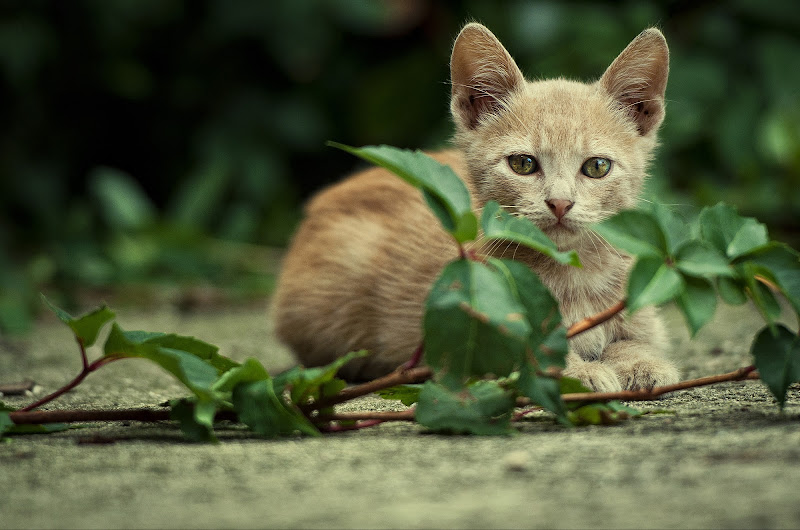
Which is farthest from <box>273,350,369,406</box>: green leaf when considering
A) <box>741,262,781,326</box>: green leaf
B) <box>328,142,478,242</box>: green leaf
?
<box>741,262,781,326</box>: green leaf

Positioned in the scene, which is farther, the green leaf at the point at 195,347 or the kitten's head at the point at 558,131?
the kitten's head at the point at 558,131

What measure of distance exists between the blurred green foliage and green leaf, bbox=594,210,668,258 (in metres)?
2.40

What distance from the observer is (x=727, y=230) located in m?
1.45

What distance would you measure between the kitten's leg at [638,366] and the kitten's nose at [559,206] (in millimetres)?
342

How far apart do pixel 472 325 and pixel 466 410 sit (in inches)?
7.4

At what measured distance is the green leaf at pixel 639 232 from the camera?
1.35m

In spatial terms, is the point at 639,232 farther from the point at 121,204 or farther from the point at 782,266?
the point at 121,204

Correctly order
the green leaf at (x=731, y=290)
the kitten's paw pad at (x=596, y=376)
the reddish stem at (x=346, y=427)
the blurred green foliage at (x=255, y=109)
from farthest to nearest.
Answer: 1. the blurred green foliage at (x=255, y=109)
2. the kitten's paw pad at (x=596, y=376)
3. the reddish stem at (x=346, y=427)
4. the green leaf at (x=731, y=290)

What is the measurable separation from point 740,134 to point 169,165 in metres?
3.04

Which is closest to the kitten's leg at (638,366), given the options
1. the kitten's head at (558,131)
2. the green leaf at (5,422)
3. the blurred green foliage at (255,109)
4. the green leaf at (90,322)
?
the kitten's head at (558,131)

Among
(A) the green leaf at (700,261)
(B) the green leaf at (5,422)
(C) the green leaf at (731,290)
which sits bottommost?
(B) the green leaf at (5,422)

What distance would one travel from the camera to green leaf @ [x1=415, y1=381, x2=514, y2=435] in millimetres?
1417

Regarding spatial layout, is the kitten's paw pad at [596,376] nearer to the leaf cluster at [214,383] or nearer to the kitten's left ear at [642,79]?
the leaf cluster at [214,383]

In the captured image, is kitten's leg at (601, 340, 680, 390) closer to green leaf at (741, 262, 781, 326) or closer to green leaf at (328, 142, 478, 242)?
green leaf at (741, 262, 781, 326)
